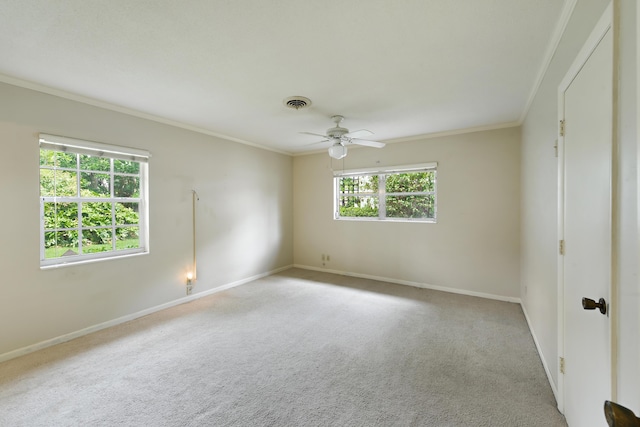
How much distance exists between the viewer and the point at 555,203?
189cm

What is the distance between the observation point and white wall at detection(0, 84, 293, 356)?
245 cm

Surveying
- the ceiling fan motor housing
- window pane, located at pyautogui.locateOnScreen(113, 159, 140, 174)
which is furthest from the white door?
window pane, located at pyautogui.locateOnScreen(113, 159, 140, 174)

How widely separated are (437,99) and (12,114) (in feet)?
13.3

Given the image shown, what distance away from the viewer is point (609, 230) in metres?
1.06

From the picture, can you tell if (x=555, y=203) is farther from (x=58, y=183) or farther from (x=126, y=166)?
(x=58, y=183)

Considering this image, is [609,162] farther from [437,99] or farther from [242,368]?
[242,368]

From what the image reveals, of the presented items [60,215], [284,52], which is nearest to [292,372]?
[284,52]

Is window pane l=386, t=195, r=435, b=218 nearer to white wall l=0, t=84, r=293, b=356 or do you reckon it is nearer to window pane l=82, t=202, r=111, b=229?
white wall l=0, t=84, r=293, b=356

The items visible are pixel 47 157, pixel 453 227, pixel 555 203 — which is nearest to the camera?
pixel 555 203

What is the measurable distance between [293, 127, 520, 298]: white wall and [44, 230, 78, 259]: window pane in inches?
148

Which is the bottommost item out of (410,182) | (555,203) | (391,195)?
(555,203)

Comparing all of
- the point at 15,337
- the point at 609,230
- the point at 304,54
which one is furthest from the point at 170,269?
the point at 609,230

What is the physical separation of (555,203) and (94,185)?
172 inches

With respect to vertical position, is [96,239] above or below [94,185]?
below
